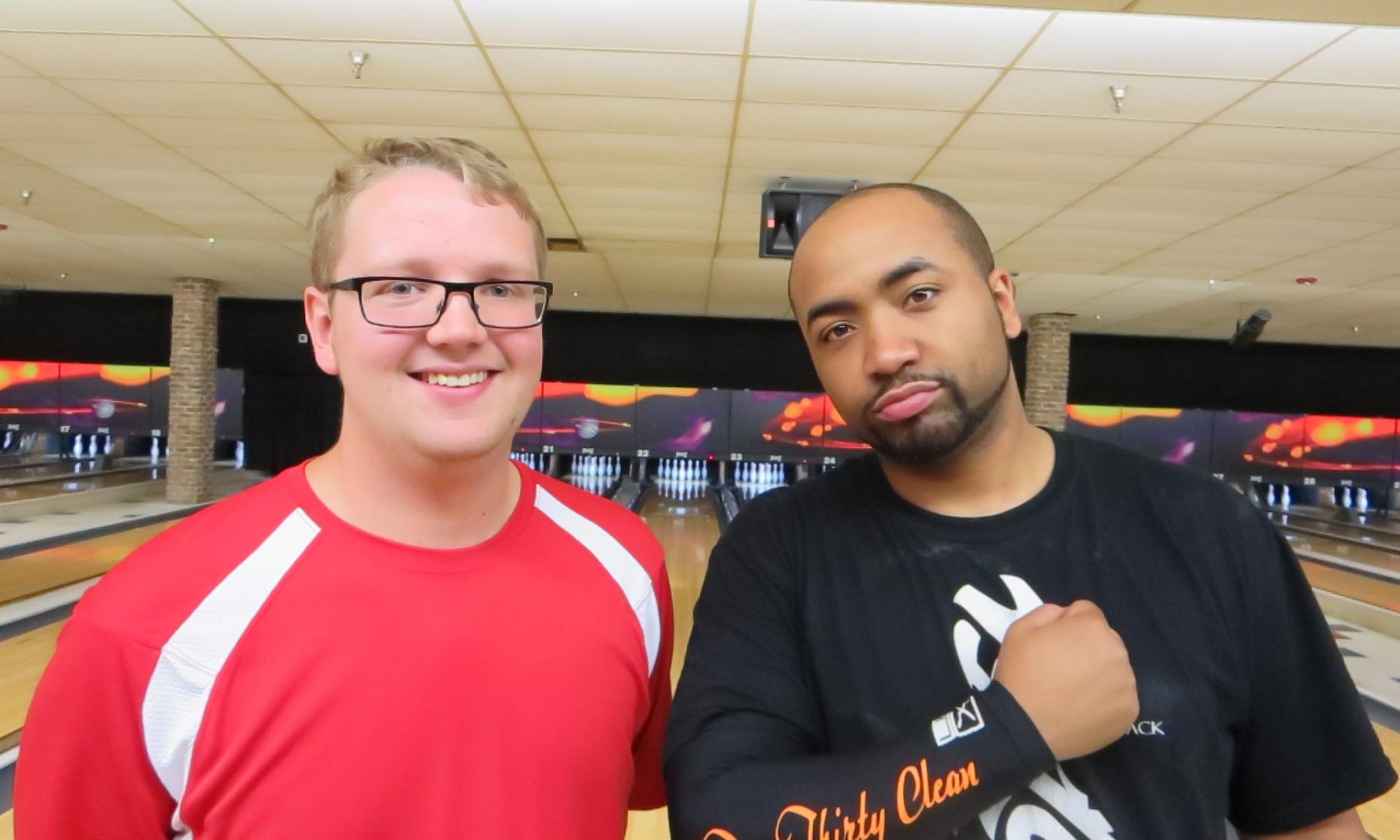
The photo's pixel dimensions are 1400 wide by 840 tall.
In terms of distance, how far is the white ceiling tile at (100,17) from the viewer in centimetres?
287

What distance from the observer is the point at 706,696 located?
80 cm

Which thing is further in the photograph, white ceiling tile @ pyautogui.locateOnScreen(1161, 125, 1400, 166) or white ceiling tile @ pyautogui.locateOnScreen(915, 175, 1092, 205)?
white ceiling tile @ pyautogui.locateOnScreen(915, 175, 1092, 205)

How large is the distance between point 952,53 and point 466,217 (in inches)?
104

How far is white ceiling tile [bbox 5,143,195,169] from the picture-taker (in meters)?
4.42

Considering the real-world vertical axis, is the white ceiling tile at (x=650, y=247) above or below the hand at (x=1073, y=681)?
above

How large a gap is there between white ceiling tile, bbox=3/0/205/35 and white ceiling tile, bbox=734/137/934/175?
218 cm

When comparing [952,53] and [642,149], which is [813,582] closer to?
[952,53]

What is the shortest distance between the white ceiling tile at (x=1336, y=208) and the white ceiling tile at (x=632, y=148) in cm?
299

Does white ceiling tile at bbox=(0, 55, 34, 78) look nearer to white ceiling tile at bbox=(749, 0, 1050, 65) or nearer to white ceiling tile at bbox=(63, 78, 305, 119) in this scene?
white ceiling tile at bbox=(63, 78, 305, 119)

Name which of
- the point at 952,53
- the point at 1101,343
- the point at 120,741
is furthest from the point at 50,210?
the point at 1101,343

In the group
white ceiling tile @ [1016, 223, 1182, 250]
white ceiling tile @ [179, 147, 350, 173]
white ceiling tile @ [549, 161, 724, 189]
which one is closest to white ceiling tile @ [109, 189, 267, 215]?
white ceiling tile @ [179, 147, 350, 173]

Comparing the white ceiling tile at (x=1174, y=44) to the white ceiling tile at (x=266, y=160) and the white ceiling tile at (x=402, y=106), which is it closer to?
the white ceiling tile at (x=402, y=106)

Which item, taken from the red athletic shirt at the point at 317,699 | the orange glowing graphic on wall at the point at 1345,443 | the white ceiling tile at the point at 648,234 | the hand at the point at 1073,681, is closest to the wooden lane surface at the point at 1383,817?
the hand at the point at 1073,681

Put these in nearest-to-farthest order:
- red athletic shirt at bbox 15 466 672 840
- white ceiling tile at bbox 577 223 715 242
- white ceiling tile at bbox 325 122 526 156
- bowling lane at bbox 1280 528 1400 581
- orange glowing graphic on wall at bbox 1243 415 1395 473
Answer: red athletic shirt at bbox 15 466 672 840 → white ceiling tile at bbox 325 122 526 156 → white ceiling tile at bbox 577 223 715 242 → bowling lane at bbox 1280 528 1400 581 → orange glowing graphic on wall at bbox 1243 415 1395 473
